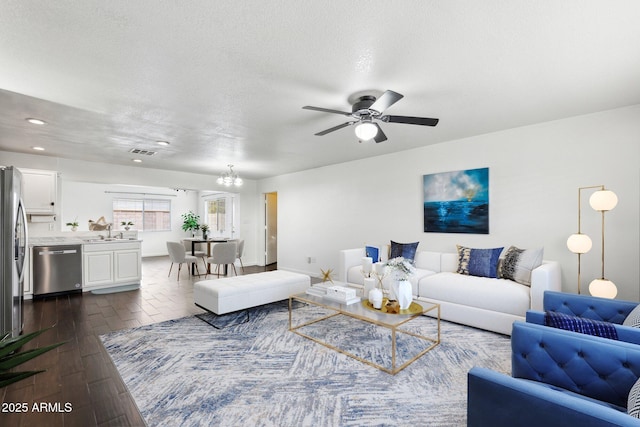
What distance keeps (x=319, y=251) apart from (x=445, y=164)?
126 inches

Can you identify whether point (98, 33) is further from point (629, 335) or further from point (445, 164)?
point (445, 164)

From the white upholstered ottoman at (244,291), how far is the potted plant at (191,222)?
6.93 m

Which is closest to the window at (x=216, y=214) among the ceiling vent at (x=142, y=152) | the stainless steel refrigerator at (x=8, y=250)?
the ceiling vent at (x=142, y=152)

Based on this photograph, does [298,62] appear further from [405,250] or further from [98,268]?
[98,268]

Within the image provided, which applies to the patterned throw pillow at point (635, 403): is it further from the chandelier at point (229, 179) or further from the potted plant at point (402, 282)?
the chandelier at point (229, 179)

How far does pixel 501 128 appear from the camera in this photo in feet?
12.9

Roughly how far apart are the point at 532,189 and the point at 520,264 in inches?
39.2

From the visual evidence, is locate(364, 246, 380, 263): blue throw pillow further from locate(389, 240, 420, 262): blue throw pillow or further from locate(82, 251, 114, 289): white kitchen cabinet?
locate(82, 251, 114, 289): white kitchen cabinet

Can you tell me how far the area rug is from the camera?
1986 millimetres

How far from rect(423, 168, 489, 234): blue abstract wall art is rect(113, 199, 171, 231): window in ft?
30.2

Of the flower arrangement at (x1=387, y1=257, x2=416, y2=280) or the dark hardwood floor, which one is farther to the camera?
the flower arrangement at (x1=387, y1=257, x2=416, y2=280)

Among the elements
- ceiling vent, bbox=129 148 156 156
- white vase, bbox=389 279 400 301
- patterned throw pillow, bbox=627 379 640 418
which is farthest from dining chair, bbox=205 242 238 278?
patterned throw pillow, bbox=627 379 640 418

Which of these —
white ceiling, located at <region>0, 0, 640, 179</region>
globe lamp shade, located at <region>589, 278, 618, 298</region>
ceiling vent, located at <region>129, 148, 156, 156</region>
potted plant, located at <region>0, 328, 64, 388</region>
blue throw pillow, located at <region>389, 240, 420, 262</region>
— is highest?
white ceiling, located at <region>0, 0, 640, 179</region>

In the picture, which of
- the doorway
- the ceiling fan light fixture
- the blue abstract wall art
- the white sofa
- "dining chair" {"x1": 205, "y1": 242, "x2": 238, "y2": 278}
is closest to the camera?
the ceiling fan light fixture
